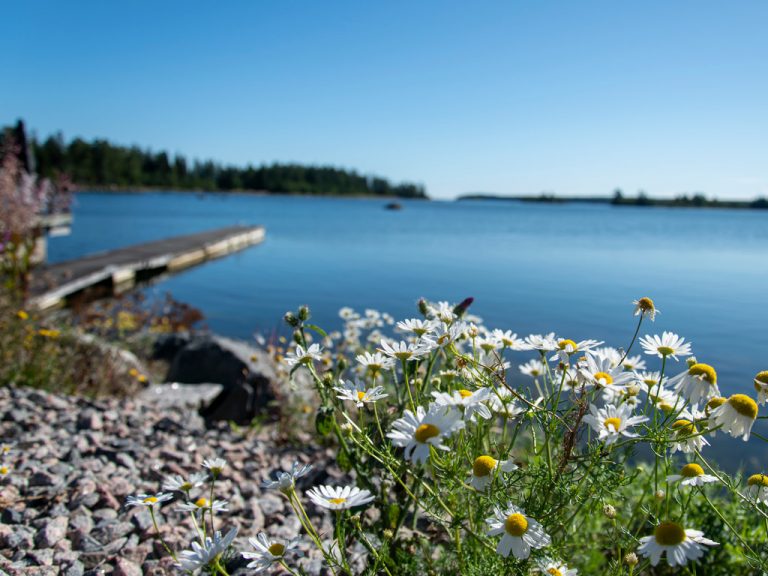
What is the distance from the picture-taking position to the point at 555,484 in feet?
5.27

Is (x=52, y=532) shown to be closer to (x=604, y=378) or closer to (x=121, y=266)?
(x=604, y=378)

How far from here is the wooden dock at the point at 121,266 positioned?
10531 millimetres

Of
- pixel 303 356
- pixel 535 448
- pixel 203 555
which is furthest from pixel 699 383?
pixel 203 555

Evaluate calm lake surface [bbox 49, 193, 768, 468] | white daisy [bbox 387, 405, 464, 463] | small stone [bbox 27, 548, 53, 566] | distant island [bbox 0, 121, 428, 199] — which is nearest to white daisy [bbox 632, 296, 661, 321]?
white daisy [bbox 387, 405, 464, 463]

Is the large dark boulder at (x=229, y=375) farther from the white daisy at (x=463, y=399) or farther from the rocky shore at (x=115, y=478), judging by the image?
the white daisy at (x=463, y=399)

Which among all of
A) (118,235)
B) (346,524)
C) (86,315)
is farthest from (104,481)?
(118,235)

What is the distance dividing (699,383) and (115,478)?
8.91 ft

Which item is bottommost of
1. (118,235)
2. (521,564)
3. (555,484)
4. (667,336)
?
(118,235)

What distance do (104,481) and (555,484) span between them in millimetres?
2356

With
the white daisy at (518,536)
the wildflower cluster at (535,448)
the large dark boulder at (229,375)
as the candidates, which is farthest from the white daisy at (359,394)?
the large dark boulder at (229,375)

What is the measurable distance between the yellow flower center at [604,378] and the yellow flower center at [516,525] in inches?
15.8

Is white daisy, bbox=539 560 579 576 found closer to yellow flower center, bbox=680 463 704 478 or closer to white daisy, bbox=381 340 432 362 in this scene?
yellow flower center, bbox=680 463 704 478

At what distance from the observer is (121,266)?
48.0ft

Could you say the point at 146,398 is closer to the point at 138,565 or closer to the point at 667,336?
the point at 138,565
